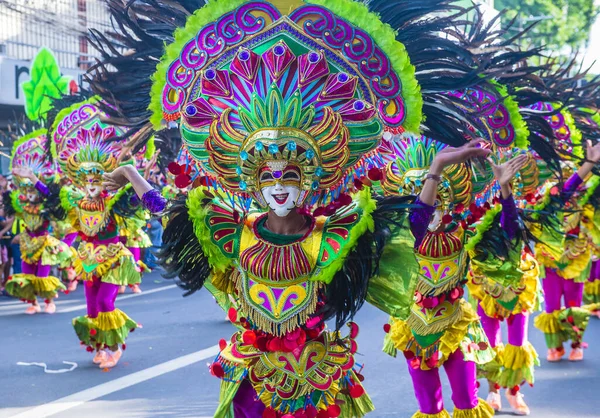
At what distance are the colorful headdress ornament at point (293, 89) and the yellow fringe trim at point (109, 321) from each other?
4312 mm

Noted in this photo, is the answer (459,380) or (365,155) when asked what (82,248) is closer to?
(459,380)

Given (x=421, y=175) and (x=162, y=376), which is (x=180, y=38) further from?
(x=162, y=376)

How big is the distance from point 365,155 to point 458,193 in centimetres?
136

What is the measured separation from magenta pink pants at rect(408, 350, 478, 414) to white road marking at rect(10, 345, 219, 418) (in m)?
2.98

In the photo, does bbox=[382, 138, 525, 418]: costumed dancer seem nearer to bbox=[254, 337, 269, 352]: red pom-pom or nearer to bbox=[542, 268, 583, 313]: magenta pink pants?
bbox=[254, 337, 269, 352]: red pom-pom

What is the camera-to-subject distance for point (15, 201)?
1153 cm

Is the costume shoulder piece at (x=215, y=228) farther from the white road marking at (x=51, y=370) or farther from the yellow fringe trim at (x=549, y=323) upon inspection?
the yellow fringe trim at (x=549, y=323)

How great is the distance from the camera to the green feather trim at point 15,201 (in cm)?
1145

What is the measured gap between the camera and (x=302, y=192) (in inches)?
151

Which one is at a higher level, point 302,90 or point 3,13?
point 3,13

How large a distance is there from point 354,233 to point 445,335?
1.61 m

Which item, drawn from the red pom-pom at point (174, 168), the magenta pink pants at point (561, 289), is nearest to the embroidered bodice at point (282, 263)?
the red pom-pom at point (174, 168)

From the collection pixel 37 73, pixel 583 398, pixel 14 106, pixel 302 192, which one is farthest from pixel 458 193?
pixel 14 106

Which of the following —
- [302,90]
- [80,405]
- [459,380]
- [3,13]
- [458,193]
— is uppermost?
[3,13]
